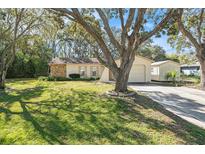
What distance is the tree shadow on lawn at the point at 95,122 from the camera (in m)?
5.75

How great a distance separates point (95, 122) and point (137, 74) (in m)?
17.8

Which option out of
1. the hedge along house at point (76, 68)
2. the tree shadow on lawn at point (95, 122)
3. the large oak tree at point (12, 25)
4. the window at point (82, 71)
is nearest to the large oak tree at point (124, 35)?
the tree shadow on lawn at point (95, 122)

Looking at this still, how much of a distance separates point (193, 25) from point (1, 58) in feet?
50.9

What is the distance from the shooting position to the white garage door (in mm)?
24000

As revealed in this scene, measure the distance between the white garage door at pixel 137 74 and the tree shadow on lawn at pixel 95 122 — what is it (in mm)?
14118

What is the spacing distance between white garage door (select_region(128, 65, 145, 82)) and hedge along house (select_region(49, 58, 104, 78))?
20.1 feet

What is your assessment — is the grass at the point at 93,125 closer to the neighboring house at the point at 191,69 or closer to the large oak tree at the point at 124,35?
the large oak tree at the point at 124,35

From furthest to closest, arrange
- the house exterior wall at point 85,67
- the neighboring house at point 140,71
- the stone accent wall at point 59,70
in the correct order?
1. the stone accent wall at point 59,70
2. the house exterior wall at point 85,67
3. the neighboring house at point 140,71

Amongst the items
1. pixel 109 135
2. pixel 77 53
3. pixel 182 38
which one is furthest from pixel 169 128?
pixel 77 53

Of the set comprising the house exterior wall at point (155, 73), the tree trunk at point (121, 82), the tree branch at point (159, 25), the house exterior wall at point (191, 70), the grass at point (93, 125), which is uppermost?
the tree branch at point (159, 25)

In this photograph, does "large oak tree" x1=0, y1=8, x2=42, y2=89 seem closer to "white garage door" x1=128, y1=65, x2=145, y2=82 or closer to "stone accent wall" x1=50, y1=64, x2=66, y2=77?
"stone accent wall" x1=50, y1=64, x2=66, y2=77

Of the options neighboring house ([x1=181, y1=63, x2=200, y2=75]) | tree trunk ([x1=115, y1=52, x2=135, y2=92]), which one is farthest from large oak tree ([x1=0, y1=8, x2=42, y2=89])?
neighboring house ([x1=181, y1=63, x2=200, y2=75])
